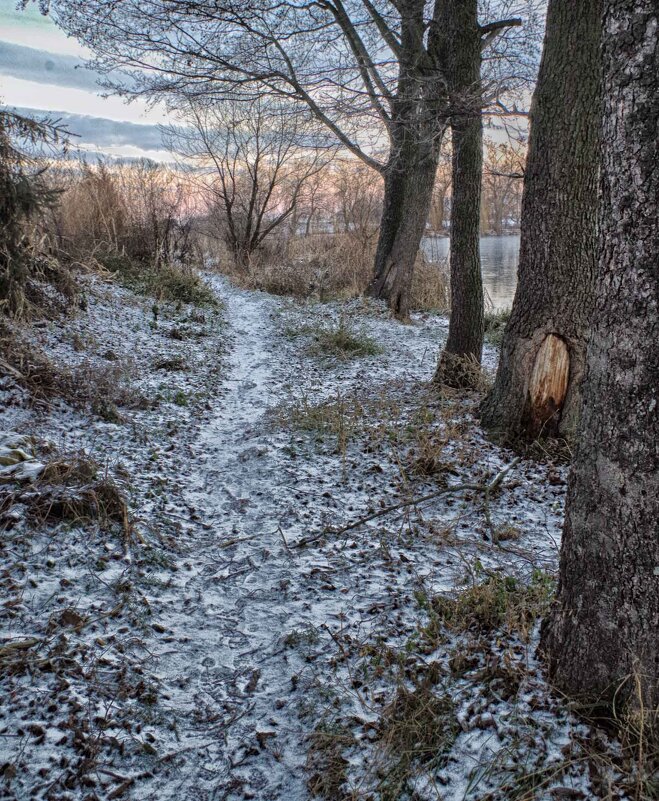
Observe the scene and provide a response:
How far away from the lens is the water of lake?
49.7 feet

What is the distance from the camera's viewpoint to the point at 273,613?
320 centimetres

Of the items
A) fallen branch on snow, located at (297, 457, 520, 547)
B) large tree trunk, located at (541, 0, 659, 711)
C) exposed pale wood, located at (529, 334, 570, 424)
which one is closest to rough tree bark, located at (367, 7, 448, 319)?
exposed pale wood, located at (529, 334, 570, 424)

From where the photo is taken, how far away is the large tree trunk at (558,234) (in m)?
4.56

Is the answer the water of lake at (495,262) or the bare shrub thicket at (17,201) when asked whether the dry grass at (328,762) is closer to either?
the bare shrub thicket at (17,201)

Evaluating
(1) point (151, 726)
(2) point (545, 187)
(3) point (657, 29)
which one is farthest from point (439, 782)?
(2) point (545, 187)

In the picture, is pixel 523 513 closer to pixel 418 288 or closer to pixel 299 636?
pixel 299 636

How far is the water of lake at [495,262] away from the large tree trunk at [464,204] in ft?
14.7

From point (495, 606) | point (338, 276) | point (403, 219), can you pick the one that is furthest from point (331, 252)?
point (495, 606)

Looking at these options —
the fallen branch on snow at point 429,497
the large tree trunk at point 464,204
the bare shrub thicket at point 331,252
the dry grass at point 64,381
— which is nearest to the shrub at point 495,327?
the bare shrub thicket at point 331,252

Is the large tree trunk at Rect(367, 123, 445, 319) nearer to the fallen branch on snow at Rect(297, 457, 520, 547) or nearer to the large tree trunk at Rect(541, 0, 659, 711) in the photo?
the fallen branch on snow at Rect(297, 457, 520, 547)

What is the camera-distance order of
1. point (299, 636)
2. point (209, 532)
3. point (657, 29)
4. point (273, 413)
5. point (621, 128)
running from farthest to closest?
point (273, 413)
point (209, 532)
point (299, 636)
point (621, 128)
point (657, 29)

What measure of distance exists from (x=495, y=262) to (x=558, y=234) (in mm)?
19635

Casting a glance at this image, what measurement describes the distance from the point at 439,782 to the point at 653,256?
2016 millimetres

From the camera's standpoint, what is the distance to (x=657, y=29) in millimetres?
1718
